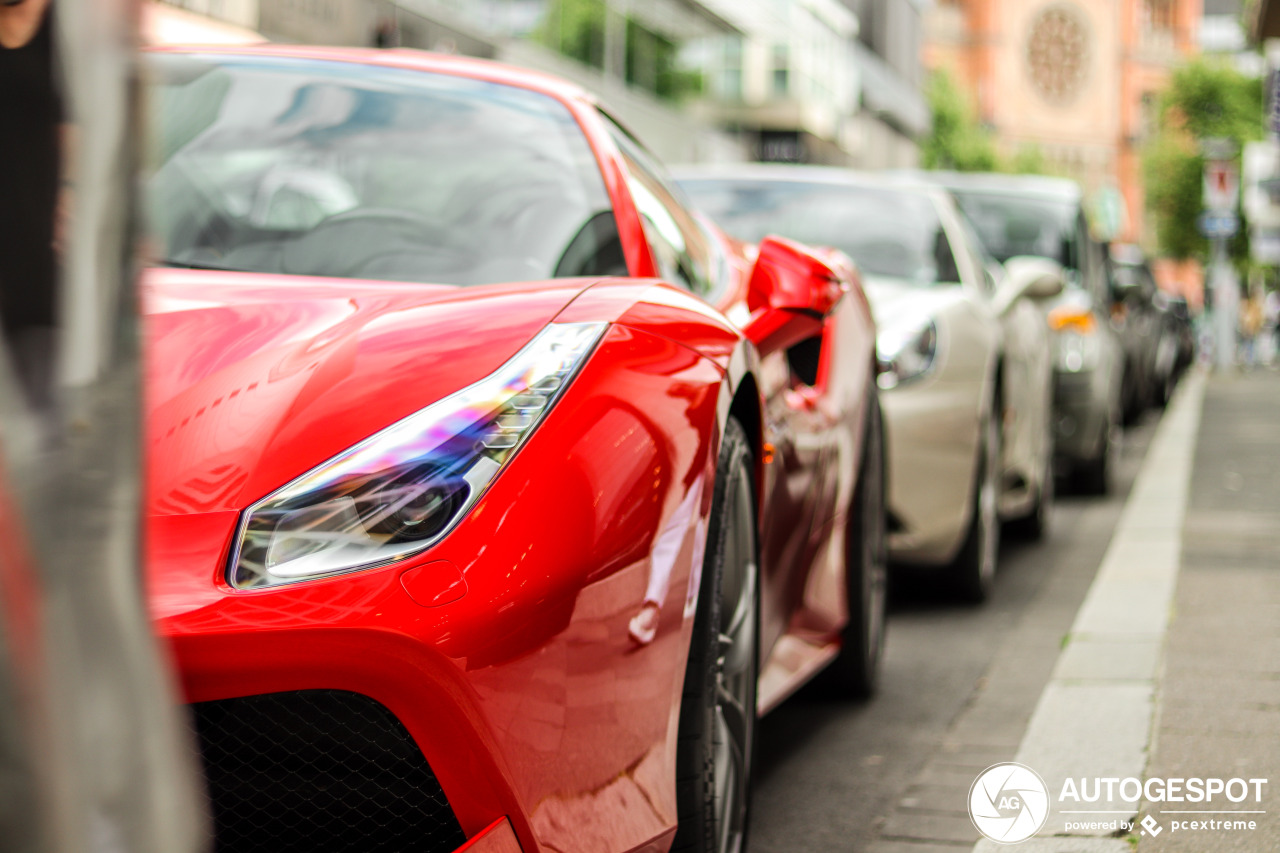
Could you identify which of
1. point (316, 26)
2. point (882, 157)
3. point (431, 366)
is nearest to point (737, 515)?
point (431, 366)

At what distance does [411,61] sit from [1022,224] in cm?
740

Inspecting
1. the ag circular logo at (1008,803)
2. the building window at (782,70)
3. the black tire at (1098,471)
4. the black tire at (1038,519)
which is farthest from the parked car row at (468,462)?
the building window at (782,70)

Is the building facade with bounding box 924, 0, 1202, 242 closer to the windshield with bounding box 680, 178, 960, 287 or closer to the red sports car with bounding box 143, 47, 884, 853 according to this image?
the windshield with bounding box 680, 178, 960, 287

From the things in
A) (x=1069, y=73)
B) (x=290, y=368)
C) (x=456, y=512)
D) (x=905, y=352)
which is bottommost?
(x=1069, y=73)

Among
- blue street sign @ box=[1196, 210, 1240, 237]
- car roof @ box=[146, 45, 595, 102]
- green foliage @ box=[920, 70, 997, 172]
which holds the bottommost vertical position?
green foliage @ box=[920, 70, 997, 172]

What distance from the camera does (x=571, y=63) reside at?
3055 centimetres

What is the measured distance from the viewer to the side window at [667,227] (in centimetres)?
338

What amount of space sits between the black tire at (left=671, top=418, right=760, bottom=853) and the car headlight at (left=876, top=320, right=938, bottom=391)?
8.93 feet

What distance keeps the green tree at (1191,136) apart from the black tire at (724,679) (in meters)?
54.6

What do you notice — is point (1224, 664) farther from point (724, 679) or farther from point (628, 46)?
point (628, 46)

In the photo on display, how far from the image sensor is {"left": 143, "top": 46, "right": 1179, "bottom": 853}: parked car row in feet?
6.63

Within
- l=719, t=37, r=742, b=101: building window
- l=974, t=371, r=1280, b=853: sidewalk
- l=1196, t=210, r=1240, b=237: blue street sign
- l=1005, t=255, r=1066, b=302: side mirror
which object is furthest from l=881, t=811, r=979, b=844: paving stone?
l=719, t=37, r=742, b=101: building window

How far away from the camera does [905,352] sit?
568 centimetres

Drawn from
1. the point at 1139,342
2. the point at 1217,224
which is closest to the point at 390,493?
the point at 1139,342
